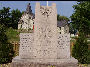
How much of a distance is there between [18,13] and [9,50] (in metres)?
61.2

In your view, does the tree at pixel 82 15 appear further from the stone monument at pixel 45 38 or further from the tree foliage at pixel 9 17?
the tree foliage at pixel 9 17

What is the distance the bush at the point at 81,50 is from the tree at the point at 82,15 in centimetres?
1682

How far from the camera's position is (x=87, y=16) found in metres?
31.6

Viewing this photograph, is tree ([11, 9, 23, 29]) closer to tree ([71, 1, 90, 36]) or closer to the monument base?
tree ([71, 1, 90, 36])

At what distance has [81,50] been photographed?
13242 mm

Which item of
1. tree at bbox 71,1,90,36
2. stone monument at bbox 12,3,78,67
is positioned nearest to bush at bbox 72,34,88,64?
stone monument at bbox 12,3,78,67

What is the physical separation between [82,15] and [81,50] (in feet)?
63.4

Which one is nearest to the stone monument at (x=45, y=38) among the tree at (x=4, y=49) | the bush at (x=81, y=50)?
→ the tree at (x=4, y=49)

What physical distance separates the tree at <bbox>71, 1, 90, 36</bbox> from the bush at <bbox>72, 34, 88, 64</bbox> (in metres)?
16.8

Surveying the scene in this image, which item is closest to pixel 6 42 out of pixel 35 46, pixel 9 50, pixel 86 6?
pixel 9 50

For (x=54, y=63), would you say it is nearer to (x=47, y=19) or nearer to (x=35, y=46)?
(x=35, y=46)

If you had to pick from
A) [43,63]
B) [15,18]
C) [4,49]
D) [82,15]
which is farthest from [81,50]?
[15,18]

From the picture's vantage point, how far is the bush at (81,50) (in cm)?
1318

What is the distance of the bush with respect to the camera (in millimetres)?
13180
